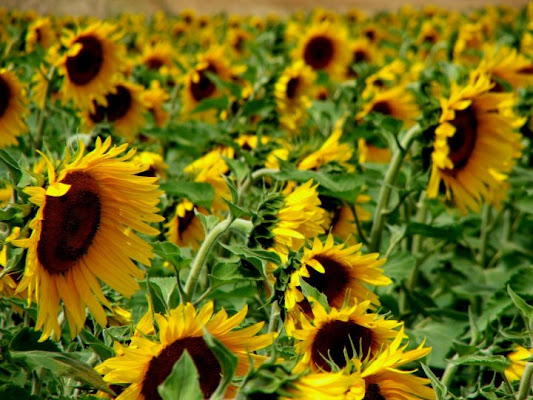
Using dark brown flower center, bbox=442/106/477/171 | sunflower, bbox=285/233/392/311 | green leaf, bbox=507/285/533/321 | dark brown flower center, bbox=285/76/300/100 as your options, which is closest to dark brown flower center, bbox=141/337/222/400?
sunflower, bbox=285/233/392/311

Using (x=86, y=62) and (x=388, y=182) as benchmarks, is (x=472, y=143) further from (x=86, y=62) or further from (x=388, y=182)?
(x=86, y=62)

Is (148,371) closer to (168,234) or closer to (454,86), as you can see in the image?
(168,234)

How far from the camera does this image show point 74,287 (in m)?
1.38

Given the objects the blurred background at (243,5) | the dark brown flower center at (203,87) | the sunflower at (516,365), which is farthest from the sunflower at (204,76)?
the blurred background at (243,5)

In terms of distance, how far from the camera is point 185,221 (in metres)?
2.18

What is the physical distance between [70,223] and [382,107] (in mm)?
1884

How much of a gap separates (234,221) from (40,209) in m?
0.42

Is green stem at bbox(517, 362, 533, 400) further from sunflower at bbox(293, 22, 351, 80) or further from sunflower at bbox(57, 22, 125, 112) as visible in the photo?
sunflower at bbox(293, 22, 351, 80)

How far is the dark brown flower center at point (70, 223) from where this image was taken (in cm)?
130

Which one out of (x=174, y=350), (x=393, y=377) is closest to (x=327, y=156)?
(x=393, y=377)

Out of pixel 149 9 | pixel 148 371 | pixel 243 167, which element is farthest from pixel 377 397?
pixel 149 9

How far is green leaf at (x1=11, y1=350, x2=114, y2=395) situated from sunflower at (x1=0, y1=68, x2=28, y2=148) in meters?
1.32

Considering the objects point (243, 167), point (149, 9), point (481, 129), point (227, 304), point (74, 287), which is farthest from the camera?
point (149, 9)

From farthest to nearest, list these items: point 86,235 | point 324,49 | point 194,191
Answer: point 324,49
point 194,191
point 86,235
